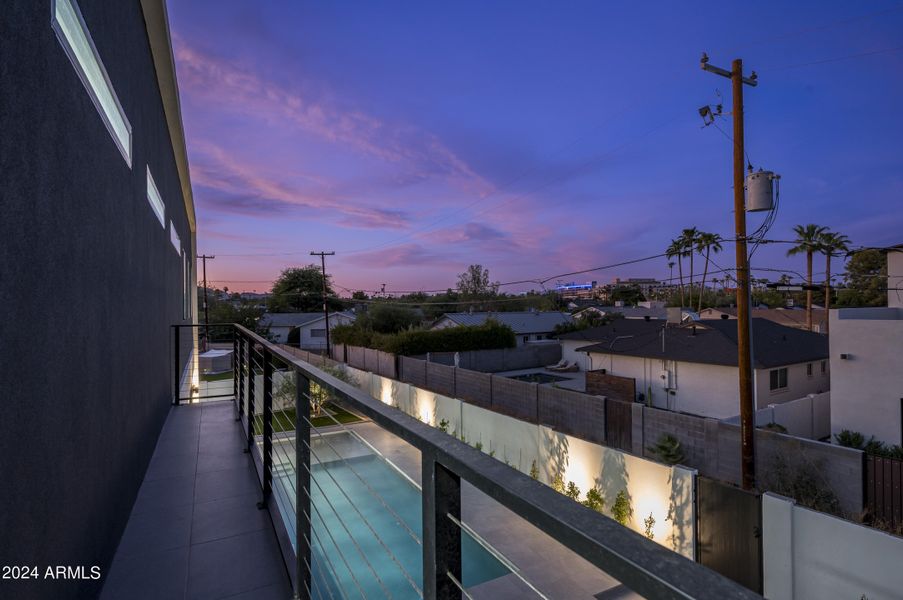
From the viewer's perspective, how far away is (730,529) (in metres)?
6.84

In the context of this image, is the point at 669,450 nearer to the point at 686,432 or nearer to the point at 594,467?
the point at 686,432

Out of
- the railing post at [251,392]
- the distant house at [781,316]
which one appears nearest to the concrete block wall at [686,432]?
the railing post at [251,392]

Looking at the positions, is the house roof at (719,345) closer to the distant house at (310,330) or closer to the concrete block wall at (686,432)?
the concrete block wall at (686,432)

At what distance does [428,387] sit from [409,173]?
1199 centimetres

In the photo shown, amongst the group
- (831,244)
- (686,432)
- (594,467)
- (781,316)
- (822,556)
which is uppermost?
(831,244)

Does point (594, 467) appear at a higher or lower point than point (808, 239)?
lower

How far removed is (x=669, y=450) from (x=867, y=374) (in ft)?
17.9

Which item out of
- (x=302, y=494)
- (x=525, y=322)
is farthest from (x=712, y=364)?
(x=525, y=322)

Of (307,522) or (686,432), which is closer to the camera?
(307,522)

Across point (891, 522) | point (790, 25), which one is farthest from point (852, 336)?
point (790, 25)

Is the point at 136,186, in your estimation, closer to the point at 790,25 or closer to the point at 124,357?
the point at 124,357

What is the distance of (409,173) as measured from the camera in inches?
966

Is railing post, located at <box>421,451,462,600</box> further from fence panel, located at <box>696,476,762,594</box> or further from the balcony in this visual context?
fence panel, located at <box>696,476,762,594</box>

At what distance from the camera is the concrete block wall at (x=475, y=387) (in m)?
15.1
